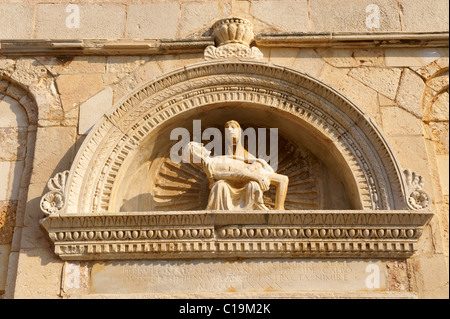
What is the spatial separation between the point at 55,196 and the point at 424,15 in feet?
14.8

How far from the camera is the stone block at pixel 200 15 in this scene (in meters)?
7.70

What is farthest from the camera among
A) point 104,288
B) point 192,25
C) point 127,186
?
point 192,25

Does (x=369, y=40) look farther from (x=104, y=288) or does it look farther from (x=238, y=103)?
(x=104, y=288)

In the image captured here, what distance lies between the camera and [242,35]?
7461 millimetres

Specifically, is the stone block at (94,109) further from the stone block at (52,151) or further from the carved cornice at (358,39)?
the carved cornice at (358,39)

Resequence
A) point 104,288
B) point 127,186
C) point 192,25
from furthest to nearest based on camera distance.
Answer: point 192,25 → point 127,186 → point 104,288

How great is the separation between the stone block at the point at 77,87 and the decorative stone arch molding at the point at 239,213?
0.48m

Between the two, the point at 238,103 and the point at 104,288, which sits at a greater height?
the point at 238,103

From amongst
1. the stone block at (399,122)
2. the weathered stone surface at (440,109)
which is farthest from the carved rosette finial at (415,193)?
the weathered stone surface at (440,109)

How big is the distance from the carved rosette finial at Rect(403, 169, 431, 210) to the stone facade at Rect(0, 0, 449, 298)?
0.07 ft

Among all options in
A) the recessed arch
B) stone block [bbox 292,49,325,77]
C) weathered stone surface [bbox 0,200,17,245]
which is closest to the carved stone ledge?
the recessed arch

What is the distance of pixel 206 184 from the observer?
746cm

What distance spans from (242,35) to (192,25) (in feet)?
2.11

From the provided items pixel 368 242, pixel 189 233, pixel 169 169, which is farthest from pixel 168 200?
pixel 368 242
